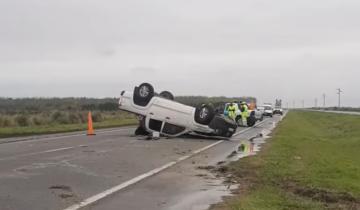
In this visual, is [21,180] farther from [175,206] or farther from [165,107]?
[165,107]

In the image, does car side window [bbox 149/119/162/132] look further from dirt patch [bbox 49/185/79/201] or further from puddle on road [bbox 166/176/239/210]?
dirt patch [bbox 49/185/79/201]

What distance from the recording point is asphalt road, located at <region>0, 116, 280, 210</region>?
8.59 meters

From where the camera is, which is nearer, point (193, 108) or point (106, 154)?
point (106, 154)

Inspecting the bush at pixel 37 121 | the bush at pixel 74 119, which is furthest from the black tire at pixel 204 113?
the bush at pixel 74 119

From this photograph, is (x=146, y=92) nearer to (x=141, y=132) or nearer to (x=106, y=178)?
(x=141, y=132)

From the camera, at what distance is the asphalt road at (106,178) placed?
859 cm

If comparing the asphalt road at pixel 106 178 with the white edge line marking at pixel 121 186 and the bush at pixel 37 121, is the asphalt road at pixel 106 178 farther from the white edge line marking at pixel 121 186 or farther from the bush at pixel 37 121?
the bush at pixel 37 121

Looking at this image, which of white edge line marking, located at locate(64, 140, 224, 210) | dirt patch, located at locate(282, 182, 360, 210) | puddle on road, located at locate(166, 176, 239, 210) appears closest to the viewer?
white edge line marking, located at locate(64, 140, 224, 210)

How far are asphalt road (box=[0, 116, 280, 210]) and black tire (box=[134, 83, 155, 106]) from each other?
4793mm

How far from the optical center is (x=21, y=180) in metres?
10.6

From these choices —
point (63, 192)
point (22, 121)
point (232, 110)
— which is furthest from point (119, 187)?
point (22, 121)

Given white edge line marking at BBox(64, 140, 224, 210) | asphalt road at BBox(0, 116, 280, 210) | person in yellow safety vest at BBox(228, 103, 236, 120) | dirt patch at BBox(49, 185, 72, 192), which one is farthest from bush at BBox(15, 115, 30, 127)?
dirt patch at BBox(49, 185, 72, 192)

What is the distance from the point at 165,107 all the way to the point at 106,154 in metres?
7.20

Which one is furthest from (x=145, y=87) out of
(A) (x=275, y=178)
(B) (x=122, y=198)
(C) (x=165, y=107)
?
(B) (x=122, y=198)
